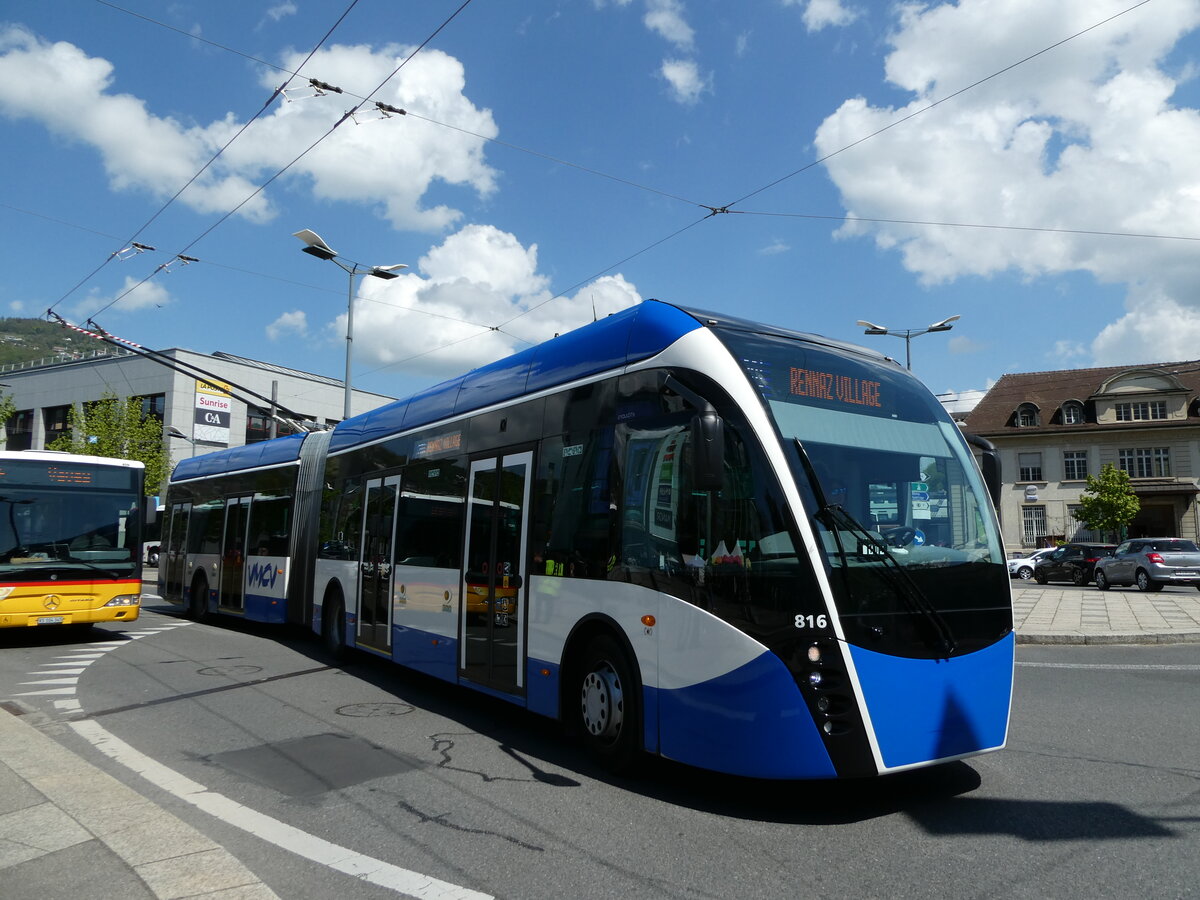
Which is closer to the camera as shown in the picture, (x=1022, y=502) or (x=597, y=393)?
(x=597, y=393)

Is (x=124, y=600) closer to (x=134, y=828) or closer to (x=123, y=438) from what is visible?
(x=134, y=828)

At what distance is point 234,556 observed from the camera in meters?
16.6

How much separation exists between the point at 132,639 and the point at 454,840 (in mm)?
12413

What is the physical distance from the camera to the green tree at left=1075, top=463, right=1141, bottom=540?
52.3m

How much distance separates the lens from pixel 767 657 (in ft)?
16.8

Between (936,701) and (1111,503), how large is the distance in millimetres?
54103

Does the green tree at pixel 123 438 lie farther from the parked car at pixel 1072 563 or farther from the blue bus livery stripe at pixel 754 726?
the blue bus livery stripe at pixel 754 726

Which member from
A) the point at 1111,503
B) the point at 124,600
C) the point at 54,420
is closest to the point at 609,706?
the point at 124,600

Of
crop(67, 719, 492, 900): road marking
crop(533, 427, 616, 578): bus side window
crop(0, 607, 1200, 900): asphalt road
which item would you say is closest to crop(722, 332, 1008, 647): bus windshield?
crop(0, 607, 1200, 900): asphalt road

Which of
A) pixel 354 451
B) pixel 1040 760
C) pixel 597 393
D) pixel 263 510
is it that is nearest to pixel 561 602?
pixel 597 393

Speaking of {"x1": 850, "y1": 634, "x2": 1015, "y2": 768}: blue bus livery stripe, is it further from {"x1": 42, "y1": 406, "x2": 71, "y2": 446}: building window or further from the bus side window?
{"x1": 42, "y1": 406, "x2": 71, "y2": 446}: building window

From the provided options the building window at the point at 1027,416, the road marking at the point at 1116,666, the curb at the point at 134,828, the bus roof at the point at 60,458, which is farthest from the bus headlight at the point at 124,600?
the building window at the point at 1027,416

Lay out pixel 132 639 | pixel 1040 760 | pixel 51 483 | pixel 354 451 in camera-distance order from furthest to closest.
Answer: pixel 132 639 < pixel 51 483 < pixel 354 451 < pixel 1040 760

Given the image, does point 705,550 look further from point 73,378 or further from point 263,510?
point 73,378
